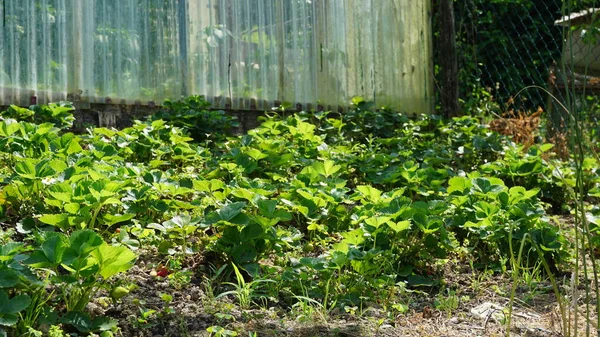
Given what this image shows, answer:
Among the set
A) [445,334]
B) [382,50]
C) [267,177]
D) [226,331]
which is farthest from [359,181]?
[382,50]

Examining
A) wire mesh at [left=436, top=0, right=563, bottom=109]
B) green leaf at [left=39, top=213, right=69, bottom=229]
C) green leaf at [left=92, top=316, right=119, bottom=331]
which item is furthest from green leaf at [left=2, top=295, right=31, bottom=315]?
wire mesh at [left=436, top=0, right=563, bottom=109]

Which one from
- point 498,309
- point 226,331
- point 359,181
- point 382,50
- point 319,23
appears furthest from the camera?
point 382,50

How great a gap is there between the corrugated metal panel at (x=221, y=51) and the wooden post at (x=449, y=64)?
0.92ft

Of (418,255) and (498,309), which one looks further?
(418,255)

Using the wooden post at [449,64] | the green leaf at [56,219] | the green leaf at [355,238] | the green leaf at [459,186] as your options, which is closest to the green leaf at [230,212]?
the green leaf at [355,238]

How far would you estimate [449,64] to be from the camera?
734cm

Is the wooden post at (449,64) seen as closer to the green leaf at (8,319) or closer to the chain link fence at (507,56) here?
the chain link fence at (507,56)

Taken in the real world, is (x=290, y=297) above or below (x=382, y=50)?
below

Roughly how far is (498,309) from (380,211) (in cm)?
62

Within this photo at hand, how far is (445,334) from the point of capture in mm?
2562

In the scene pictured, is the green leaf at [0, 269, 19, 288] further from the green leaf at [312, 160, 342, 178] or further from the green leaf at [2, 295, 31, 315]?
the green leaf at [312, 160, 342, 178]

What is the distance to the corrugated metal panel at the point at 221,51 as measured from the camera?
4941mm

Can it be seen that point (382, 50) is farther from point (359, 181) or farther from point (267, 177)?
point (267, 177)

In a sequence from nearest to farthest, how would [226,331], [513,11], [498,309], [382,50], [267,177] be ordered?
[226,331] < [498,309] < [267,177] < [382,50] < [513,11]
